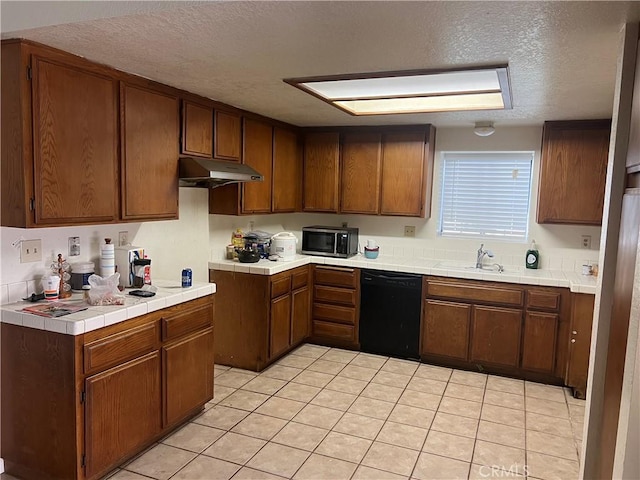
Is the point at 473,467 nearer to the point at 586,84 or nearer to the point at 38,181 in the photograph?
the point at 586,84

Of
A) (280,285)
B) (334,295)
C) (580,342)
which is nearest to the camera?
(580,342)

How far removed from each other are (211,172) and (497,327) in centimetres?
269

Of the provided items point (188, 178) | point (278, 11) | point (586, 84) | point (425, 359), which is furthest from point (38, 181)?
point (425, 359)

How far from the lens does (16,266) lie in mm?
2459

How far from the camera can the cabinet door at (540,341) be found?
12.5ft

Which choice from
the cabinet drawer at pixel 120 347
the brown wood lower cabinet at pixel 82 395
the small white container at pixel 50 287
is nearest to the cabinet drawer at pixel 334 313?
the brown wood lower cabinet at pixel 82 395

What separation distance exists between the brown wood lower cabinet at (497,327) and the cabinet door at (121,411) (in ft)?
8.14

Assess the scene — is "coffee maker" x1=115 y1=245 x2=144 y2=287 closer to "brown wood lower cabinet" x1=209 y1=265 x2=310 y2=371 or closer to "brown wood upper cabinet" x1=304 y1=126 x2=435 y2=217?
"brown wood lower cabinet" x1=209 y1=265 x2=310 y2=371

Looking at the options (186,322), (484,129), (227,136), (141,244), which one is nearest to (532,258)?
(484,129)

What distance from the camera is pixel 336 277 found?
14.9 ft

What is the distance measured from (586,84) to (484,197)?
6.35 ft

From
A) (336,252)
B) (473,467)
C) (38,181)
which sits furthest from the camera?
(336,252)

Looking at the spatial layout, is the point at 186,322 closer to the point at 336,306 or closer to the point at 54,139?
the point at 54,139

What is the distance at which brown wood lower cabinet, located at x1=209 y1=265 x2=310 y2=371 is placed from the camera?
3889mm
